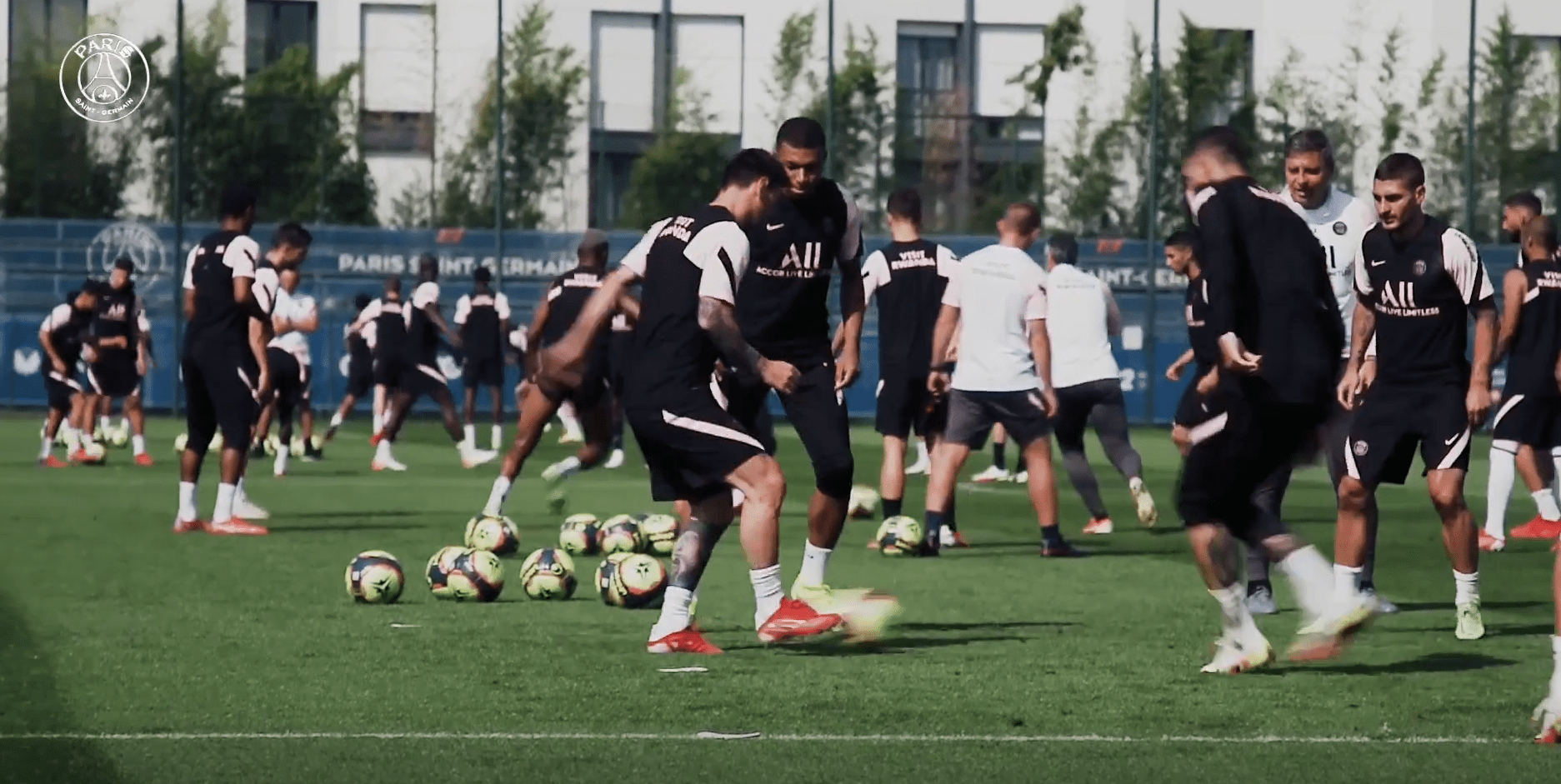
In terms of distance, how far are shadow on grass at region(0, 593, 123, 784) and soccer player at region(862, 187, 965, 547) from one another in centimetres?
672

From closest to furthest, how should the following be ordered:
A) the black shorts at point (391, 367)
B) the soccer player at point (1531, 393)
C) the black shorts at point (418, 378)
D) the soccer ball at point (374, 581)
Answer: the soccer ball at point (374, 581) → the soccer player at point (1531, 393) → the black shorts at point (418, 378) → the black shorts at point (391, 367)

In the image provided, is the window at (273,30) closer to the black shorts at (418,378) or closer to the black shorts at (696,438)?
the black shorts at (418,378)

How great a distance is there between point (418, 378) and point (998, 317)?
36.9 feet

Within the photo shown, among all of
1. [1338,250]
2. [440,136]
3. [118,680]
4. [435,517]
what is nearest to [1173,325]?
[440,136]

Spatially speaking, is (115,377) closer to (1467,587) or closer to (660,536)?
(660,536)

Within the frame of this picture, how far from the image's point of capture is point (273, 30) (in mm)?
39375

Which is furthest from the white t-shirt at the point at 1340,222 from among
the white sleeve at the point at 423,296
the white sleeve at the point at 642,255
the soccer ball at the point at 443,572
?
the white sleeve at the point at 423,296

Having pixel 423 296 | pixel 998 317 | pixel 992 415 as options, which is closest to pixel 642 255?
pixel 998 317

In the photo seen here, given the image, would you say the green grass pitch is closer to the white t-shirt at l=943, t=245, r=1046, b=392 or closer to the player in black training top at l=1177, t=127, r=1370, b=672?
the player in black training top at l=1177, t=127, r=1370, b=672

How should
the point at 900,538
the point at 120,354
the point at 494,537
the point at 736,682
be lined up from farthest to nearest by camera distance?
→ the point at 120,354, the point at 900,538, the point at 494,537, the point at 736,682

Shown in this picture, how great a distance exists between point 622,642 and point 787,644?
2.06ft

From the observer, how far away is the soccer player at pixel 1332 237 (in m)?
9.83

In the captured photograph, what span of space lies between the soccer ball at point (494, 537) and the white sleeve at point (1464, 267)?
569cm

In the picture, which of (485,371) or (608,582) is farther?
(485,371)
